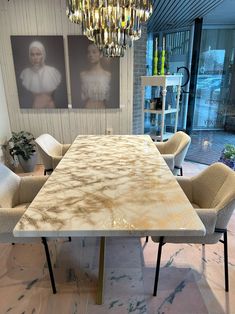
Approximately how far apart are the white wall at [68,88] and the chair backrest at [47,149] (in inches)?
45.5

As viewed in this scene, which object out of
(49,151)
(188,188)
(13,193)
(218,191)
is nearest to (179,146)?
(188,188)

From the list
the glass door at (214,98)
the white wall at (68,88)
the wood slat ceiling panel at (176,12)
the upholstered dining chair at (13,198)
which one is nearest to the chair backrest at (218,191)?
the upholstered dining chair at (13,198)

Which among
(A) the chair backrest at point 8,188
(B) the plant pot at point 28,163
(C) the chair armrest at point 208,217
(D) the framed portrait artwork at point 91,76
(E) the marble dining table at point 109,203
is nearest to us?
(E) the marble dining table at point 109,203

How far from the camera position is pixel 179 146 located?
2.52 metres

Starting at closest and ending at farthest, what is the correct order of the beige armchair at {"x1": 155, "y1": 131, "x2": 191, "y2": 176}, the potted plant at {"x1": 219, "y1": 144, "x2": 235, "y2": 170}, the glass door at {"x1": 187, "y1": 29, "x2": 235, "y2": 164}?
the beige armchair at {"x1": 155, "y1": 131, "x2": 191, "y2": 176} → the potted plant at {"x1": 219, "y1": 144, "x2": 235, "y2": 170} → the glass door at {"x1": 187, "y1": 29, "x2": 235, "y2": 164}

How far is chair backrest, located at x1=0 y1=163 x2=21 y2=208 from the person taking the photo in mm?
1692

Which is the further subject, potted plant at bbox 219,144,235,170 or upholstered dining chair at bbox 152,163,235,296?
potted plant at bbox 219,144,235,170

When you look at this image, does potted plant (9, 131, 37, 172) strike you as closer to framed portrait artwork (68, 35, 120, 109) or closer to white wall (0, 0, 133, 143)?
white wall (0, 0, 133, 143)

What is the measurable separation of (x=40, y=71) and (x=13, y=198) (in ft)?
7.86

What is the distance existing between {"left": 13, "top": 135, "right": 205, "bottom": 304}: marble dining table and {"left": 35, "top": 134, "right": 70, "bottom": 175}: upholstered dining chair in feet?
1.48

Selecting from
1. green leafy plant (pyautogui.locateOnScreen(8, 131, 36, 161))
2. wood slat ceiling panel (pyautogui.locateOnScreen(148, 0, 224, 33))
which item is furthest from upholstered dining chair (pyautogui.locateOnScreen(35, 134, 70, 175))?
wood slat ceiling panel (pyautogui.locateOnScreen(148, 0, 224, 33))

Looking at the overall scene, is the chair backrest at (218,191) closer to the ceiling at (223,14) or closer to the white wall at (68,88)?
the white wall at (68,88)

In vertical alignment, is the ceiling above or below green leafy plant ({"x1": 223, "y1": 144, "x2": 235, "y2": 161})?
above

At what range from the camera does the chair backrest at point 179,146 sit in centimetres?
241
